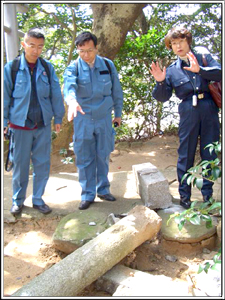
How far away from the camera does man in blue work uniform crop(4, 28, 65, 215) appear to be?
10.5 ft

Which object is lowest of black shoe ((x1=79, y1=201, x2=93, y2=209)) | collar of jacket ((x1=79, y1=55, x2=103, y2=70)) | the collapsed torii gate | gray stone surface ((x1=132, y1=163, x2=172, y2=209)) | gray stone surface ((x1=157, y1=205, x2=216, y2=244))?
gray stone surface ((x1=157, y1=205, x2=216, y2=244))

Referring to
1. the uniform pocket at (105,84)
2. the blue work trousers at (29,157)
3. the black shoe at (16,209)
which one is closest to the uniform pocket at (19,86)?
the blue work trousers at (29,157)

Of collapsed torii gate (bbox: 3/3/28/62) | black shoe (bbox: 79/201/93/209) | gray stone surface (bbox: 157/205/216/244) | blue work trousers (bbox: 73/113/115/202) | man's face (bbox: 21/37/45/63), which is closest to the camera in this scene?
gray stone surface (bbox: 157/205/216/244)

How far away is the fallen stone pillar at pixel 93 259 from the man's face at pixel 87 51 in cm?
167

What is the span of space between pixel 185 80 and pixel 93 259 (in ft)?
6.25

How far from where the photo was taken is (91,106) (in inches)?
132

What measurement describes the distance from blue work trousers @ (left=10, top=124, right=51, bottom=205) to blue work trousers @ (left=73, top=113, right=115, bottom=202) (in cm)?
36

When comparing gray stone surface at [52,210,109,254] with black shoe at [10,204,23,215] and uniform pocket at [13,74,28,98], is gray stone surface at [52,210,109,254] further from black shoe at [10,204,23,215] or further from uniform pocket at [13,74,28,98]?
uniform pocket at [13,74,28,98]

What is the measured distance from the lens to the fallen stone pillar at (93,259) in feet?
7.11

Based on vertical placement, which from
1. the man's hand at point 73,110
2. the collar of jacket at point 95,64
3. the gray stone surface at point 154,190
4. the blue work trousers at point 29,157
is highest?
the collar of jacket at point 95,64

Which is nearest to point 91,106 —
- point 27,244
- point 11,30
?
point 27,244

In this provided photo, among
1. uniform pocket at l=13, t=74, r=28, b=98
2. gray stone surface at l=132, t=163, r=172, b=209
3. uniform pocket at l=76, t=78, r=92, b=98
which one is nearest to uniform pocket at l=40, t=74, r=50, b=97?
uniform pocket at l=13, t=74, r=28, b=98

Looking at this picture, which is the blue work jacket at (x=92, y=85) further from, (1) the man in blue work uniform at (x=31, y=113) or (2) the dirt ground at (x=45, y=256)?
(2) the dirt ground at (x=45, y=256)

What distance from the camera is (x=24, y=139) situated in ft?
11.0
